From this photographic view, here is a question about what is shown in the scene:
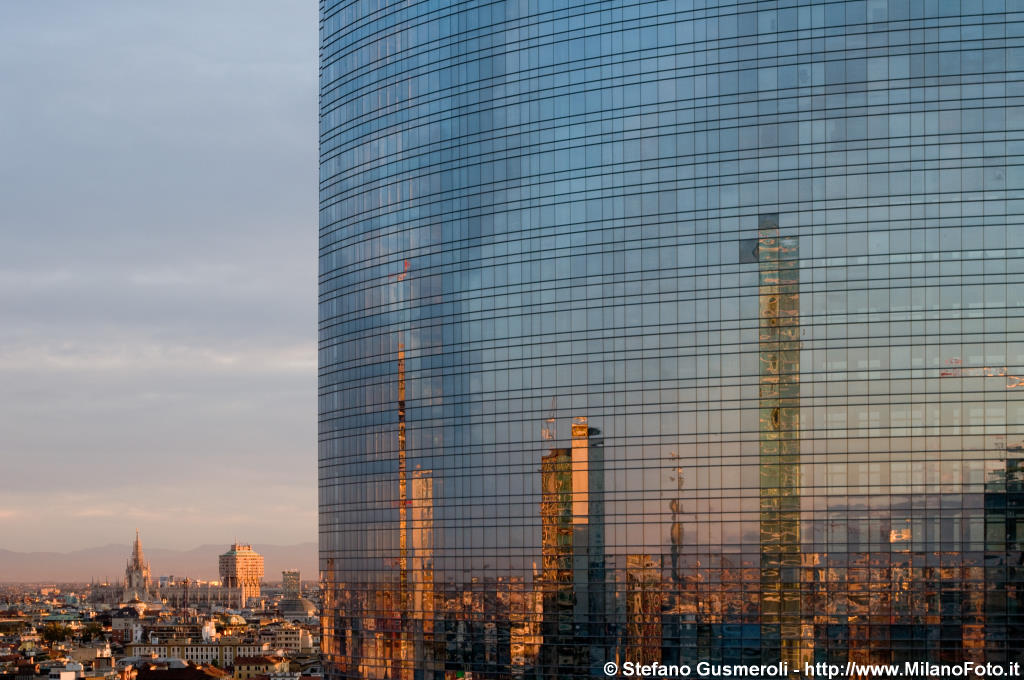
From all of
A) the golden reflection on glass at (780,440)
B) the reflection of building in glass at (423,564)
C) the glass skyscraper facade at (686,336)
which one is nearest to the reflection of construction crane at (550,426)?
the glass skyscraper facade at (686,336)

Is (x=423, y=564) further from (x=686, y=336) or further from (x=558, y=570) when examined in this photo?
(x=686, y=336)

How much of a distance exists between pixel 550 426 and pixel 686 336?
47.7 ft

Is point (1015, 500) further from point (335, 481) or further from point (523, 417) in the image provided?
point (335, 481)

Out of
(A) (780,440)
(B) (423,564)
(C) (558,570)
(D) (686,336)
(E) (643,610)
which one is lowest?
(E) (643,610)

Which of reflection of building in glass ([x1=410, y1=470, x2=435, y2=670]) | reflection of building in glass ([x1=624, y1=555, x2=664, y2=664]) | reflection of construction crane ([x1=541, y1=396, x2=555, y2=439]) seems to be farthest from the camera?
reflection of building in glass ([x1=410, y1=470, x2=435, y2=670])

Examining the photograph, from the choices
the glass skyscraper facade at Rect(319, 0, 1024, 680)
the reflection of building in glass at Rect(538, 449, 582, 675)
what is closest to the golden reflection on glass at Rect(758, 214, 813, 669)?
the glass skyscraper facade at Rect(319, 0, 1024, 680)

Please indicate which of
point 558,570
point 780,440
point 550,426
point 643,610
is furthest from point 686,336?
point 558,570

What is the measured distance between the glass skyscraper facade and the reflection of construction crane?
0.44 metres

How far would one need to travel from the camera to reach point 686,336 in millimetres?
106500

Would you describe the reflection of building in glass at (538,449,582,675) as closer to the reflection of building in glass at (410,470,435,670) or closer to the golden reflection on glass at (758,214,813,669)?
the reflection of building in glass at (410,470,435,670)

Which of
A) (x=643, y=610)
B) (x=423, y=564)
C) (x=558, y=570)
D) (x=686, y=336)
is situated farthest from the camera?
(x=423, y=564)

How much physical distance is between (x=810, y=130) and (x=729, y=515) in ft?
97.7

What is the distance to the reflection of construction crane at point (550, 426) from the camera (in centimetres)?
11300

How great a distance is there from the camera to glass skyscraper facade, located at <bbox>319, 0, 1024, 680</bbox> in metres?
96.4
